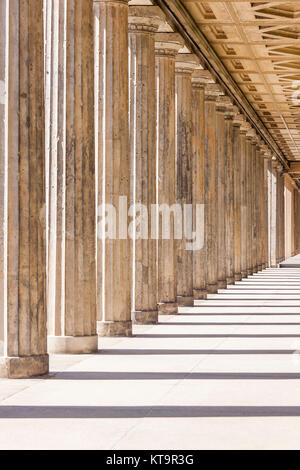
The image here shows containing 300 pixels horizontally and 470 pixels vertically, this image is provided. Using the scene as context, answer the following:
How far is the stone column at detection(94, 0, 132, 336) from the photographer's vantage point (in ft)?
69.6

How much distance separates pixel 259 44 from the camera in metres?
35.0

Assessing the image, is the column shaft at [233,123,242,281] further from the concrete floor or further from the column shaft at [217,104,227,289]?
the concrete floor

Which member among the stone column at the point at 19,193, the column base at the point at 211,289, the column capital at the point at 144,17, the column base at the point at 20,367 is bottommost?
the column base at the point at 20,367

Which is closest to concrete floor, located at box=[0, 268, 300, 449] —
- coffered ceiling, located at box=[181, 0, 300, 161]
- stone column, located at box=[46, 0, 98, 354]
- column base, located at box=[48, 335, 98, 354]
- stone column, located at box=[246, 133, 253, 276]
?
column base, located at box=[48, 335, 98, 354]

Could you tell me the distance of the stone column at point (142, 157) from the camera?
24.4 meters

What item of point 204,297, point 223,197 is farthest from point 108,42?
point 223,197

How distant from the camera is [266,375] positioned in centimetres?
1527

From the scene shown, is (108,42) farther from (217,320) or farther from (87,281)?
(217,320)

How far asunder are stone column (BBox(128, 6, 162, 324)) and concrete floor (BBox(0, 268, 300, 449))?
2299mm

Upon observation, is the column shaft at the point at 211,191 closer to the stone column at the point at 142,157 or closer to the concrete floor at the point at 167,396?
the stone column at the point at 142,157

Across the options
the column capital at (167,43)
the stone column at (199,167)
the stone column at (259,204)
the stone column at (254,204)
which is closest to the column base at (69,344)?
the column capital at (167,43)

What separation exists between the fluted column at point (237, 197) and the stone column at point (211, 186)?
7196 mm

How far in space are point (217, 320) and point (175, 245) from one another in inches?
147

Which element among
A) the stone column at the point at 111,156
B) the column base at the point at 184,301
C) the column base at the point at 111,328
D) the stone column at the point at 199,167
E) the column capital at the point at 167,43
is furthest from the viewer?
the stone column at the point at 199,167
